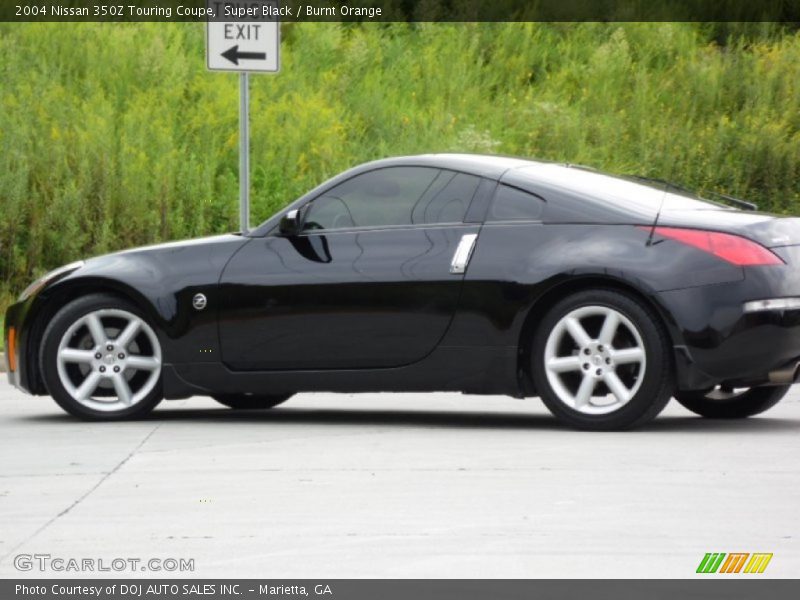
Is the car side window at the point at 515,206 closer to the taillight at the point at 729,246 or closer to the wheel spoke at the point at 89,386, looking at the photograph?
the taillight at the point at 729,246

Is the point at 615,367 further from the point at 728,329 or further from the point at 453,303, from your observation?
the point at 453,303

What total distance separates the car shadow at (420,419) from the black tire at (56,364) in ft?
0.48

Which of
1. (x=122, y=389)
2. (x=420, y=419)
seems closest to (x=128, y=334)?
(x=122, y=389)

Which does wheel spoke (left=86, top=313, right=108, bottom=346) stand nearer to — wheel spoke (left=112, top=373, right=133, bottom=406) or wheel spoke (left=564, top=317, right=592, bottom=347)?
wheel spoke (left=112, top=373, right=133, bottom=406)

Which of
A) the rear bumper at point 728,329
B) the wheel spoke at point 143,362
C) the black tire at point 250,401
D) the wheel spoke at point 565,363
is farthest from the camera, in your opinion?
the black tire at point 250,401

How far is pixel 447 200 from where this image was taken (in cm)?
969

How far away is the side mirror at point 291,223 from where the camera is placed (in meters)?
9.80

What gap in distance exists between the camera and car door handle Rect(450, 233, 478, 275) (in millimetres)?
9406

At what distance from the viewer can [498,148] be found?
21.5m

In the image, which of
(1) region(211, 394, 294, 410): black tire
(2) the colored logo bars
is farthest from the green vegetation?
(2) the colored logo bars

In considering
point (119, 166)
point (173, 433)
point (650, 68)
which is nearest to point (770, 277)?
point (173, 433)

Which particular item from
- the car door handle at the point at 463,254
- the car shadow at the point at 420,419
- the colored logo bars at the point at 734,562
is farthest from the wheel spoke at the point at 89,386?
the colored logo bars at the point at 734,562

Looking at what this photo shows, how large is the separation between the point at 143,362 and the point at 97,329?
31 centimetres

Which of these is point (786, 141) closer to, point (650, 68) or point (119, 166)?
point (650, 68)
